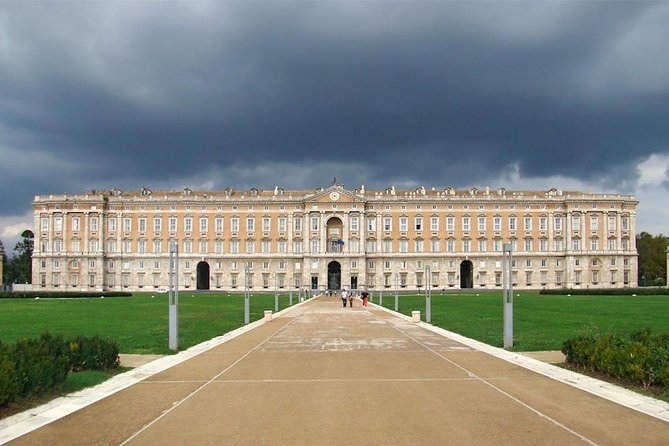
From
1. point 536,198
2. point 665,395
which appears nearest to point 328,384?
point 665,395

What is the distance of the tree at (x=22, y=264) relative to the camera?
430 feet

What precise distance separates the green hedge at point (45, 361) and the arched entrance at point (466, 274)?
9320cm

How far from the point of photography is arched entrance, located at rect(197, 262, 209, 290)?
105188 mm

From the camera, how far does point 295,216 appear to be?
104312 millimetres

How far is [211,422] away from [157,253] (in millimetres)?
98364

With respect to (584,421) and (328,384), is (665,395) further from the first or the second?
(328,384)

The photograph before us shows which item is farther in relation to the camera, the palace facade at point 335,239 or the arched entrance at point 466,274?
the arched entrance at point 466,274

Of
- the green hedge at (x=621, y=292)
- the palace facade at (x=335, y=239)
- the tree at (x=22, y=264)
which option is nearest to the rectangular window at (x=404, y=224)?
Answer: the palace facade at (x=335, y=239)

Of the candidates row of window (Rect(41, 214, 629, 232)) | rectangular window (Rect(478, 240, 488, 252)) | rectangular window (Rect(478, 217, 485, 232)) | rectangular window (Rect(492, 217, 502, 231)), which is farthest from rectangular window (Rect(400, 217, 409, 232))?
rectangular window (Rect(492, 217, 502, 231))

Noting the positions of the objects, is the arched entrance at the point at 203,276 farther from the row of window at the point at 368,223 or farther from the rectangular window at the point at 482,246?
the rectangular window at the point at 482,246

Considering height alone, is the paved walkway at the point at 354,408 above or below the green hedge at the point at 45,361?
below

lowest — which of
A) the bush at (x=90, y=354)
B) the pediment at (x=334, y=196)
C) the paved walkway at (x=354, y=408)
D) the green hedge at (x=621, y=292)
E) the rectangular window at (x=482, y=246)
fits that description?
the green hedge at (x=621, y=292)

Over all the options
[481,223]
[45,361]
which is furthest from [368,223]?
[45,361]

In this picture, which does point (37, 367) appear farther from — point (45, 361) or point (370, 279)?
point (370, 279)
